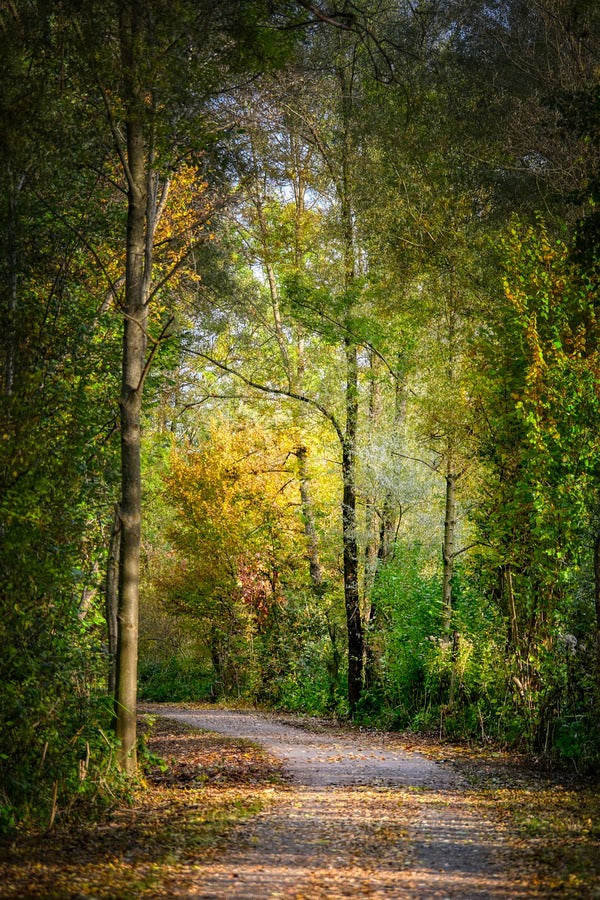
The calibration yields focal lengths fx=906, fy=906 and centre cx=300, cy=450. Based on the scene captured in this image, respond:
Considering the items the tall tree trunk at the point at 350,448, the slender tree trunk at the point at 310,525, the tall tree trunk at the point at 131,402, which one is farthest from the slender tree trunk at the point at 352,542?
the tall tree trunk at the point at 131,402

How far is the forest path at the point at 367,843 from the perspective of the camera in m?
5.73

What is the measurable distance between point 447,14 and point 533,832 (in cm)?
1618

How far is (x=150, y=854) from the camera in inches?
259

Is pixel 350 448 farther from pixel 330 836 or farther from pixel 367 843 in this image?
pixel 367 843

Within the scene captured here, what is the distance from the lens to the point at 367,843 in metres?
7.07

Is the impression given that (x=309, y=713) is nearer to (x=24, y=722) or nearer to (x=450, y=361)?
(x=450, y=361)

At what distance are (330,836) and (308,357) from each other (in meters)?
15.5

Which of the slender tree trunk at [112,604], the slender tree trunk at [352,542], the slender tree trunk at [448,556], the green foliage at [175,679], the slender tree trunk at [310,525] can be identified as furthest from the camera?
the green foliage at [175,679]

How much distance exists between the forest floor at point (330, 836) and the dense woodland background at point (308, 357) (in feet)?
3.03

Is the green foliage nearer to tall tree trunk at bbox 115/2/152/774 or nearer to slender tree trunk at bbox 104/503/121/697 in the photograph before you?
slender tree trunk at bbox 104/503/121/697

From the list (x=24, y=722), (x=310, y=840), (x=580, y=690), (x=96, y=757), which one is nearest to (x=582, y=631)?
(x=580, y=690)

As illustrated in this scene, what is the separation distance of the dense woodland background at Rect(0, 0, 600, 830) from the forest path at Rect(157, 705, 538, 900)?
1989mm

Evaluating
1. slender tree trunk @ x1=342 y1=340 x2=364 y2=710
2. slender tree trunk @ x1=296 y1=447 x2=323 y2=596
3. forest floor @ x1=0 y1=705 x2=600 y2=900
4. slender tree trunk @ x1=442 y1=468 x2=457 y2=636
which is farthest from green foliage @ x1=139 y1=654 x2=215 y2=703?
forest floor @ x1=0 y1=705 x2=600 y2=900

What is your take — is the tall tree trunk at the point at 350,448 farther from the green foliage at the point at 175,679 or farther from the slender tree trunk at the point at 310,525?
the green foliage at the point at 175,679
